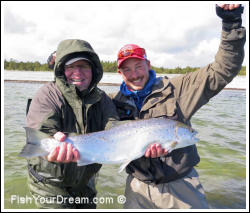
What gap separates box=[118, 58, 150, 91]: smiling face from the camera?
13.9ft

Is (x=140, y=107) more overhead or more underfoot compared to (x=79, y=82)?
more underfoot

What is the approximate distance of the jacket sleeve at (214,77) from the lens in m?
3.75

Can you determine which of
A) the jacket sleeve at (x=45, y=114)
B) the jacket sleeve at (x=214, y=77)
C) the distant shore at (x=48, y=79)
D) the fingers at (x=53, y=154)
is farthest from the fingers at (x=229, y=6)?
the distant shore at (x=48, y=79)

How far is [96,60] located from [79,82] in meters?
0.57

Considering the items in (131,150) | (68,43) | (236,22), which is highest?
(236,22)

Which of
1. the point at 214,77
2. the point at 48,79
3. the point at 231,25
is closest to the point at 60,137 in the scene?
the point at 214,77

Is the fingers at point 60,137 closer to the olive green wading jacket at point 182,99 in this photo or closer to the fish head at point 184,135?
the olive green wading jacket at point 182,99

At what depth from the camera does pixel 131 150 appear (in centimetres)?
350

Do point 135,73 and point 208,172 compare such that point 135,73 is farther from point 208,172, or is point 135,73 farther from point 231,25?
point 208,172

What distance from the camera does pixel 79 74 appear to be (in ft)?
12.5

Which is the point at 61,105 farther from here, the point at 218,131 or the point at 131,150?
the point at 218,131

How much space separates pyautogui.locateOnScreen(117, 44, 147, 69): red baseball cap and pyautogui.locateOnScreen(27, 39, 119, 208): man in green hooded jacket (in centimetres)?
48

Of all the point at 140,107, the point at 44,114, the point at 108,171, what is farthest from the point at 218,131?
the point at 44,114

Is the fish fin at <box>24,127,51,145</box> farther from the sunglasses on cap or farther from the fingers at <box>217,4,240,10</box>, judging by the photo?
the fingers at <box>217,4,240,10</box>
